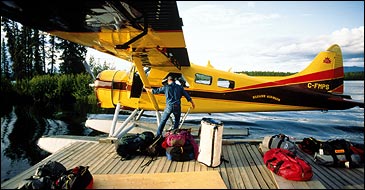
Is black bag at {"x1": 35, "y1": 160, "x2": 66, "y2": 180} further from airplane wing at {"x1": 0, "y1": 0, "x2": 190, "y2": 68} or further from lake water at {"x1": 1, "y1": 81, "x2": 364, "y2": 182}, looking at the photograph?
lake water at {"x1": 1, "y1": 81, "x2": 364, "y2": 182}

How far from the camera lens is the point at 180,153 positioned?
4.10 m

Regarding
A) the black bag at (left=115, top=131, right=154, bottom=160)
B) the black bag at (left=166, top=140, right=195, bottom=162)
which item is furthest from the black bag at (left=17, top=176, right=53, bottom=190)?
the black bag at (left=166, top=140, right=195, bottom=162)

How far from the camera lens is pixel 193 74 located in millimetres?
6695

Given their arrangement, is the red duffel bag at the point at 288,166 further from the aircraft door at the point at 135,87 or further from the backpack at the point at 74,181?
the aircraft door at the point at 135,87

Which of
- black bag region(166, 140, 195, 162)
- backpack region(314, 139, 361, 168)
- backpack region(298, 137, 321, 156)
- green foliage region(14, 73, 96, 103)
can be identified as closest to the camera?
backpack region(314, 139, 361, 168)

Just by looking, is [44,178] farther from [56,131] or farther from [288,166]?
[56,131]

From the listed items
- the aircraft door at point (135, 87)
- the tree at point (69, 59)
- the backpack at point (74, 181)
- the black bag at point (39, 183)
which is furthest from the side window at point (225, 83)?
the tree at point (69, 59)

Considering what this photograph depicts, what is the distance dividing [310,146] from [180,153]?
279 cm

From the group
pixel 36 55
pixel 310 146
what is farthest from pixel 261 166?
pixel 36 55

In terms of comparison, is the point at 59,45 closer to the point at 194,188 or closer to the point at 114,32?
the point at 114,32

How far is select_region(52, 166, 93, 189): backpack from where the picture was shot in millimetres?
2855

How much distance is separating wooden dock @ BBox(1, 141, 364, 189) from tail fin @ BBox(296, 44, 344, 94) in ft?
11.5

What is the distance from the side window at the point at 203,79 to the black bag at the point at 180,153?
2.84 metres

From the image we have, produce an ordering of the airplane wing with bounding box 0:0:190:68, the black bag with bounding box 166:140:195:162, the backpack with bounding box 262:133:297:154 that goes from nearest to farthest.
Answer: the airplane wing with bounding box 0:0:190:68 → the black bag with bounding box 166:140:195:162 → the backpack with bounding box 262:133:297:154
